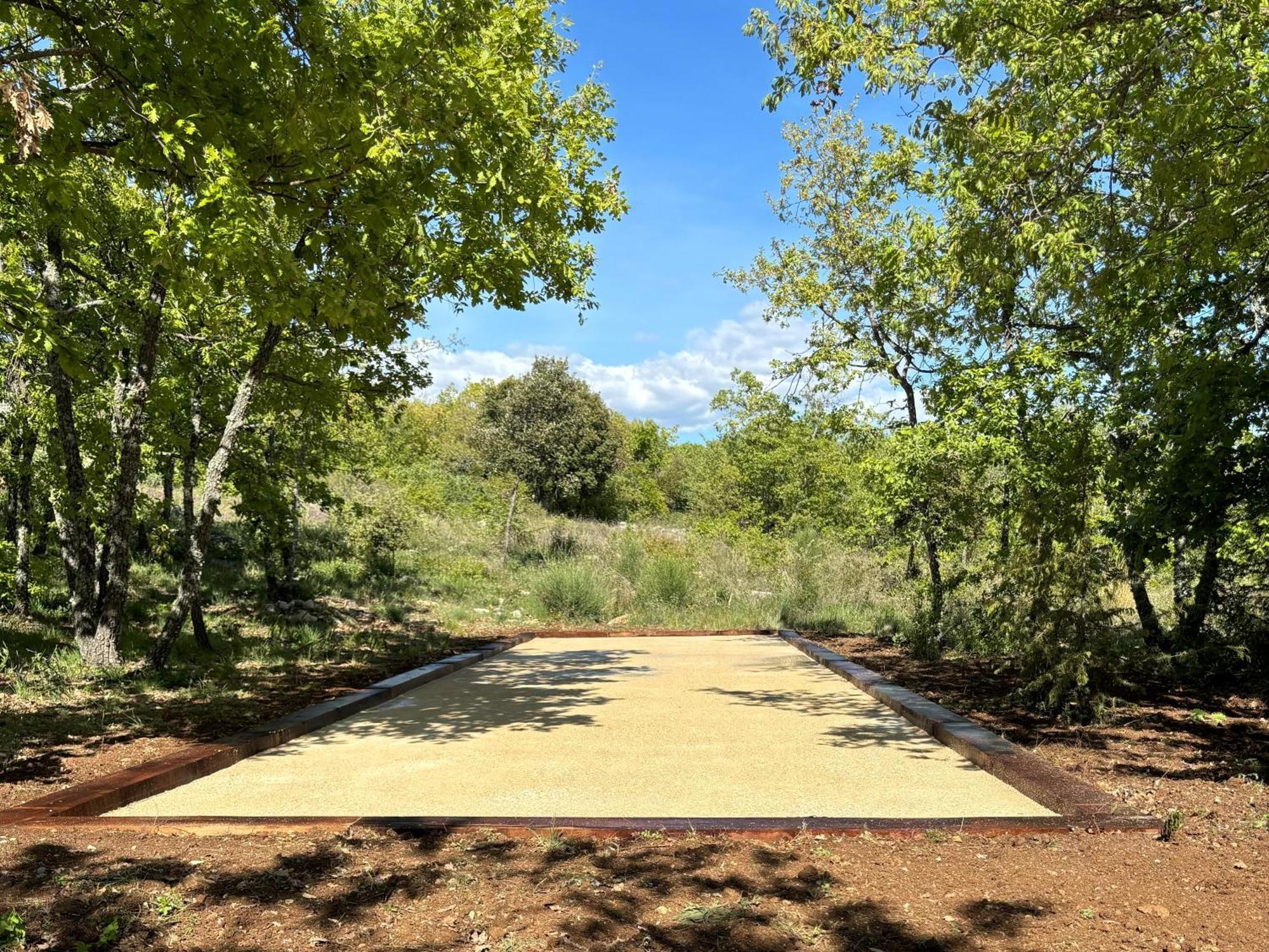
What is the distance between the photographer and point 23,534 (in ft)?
30.5

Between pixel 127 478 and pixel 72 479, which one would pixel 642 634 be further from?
pixel 72 479

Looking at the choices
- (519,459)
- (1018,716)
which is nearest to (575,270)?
(1018,716)

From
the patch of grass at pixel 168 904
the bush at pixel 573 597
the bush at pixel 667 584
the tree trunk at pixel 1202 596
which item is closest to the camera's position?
the patch of grass at pixel 168 904

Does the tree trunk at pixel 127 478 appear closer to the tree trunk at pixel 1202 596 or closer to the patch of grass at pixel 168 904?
the patch of grass at pixel 168 904

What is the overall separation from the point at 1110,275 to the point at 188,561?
23.6ft

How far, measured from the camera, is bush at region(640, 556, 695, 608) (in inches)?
527

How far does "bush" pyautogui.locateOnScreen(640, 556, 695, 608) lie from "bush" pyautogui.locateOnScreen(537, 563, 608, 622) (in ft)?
2.32

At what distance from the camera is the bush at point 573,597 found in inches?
507

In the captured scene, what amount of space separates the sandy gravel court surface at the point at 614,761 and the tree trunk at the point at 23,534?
5156 mm

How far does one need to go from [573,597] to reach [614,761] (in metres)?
8.43

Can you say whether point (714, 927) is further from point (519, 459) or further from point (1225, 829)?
point (519, 459)

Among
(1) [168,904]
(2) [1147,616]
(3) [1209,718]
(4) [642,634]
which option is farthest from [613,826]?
(4) [642,634]

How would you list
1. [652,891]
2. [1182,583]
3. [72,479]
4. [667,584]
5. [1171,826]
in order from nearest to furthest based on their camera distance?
[652,891]
[1171,826]
[72,479]
[1182,583]
[667,584]

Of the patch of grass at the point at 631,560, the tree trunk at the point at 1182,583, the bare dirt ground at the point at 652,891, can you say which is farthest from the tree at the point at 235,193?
the patch of grass at the point at 631,560
